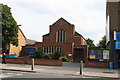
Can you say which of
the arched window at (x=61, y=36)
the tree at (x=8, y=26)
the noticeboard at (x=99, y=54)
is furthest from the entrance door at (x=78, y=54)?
the tree at (x=8, y=26)

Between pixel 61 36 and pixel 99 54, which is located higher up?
pixel 61 36

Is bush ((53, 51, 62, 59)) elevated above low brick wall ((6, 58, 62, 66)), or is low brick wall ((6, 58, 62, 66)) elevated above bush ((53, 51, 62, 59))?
bush ((53, 51, 62, 59))

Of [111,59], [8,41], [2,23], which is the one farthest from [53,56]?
[111,59]

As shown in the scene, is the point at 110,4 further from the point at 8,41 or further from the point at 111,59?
the point at 8,41

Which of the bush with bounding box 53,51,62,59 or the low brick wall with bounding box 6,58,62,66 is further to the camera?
the bush with bounding box 53,51,62,59

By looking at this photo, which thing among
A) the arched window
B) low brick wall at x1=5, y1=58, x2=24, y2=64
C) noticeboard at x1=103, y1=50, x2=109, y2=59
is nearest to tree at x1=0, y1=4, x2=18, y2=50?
low brick wall at x1=5, y1=58, x2=24, y2=64

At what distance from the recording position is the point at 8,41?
3111cm

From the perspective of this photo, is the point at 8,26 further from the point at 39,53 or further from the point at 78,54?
the point at 78,54

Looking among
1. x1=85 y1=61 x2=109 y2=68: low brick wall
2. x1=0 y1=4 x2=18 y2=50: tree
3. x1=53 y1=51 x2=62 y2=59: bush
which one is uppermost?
x1=0 y1=4 x2=18 y2=50: tree

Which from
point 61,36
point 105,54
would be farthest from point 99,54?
point 61,36

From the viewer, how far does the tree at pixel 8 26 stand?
96.4 feet

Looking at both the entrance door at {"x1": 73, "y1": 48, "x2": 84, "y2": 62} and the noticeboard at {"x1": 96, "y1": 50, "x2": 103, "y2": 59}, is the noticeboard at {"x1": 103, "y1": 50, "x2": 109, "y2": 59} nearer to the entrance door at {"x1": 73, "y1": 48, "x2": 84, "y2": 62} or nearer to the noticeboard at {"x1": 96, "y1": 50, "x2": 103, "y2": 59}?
the noticeboard at {"x1": 96, "y1": 50, "x2": 103, "y2": 59}

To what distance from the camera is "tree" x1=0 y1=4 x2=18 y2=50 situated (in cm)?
2938

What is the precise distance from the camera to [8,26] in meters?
29.6
